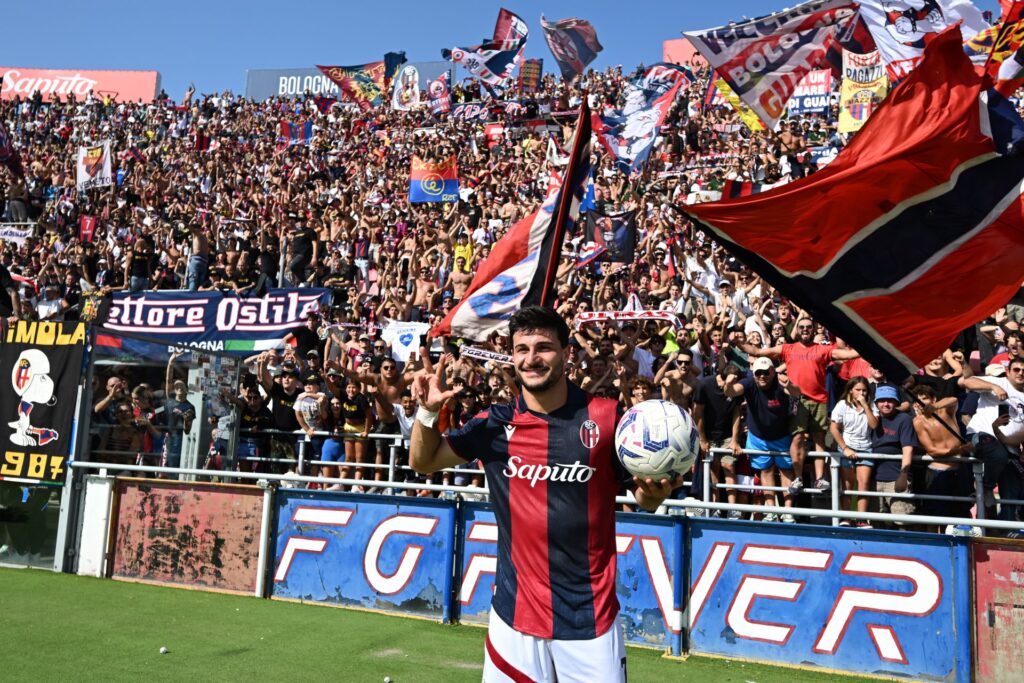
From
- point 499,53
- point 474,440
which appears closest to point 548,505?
point 474,440

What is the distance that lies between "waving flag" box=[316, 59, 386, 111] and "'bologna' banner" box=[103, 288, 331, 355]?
19252 mm

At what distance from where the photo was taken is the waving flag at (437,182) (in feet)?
73.0

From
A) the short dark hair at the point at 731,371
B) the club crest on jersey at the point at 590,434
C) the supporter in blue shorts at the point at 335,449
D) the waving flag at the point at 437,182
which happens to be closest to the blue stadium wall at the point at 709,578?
the supporter in blue shorts at the point at 335,449

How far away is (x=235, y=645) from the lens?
26.9 ft

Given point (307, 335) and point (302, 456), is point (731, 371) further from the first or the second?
point (307, 335)

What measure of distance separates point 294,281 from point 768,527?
12.4 metres

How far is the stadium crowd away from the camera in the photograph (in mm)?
10086

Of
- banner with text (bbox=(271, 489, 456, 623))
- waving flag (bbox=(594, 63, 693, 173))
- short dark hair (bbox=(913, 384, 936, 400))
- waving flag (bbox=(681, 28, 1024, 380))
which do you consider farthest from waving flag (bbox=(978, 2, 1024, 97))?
waving flag (bbox=(594, 63, 693, 173))

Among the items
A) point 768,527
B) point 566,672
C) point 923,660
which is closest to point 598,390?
point 768,527

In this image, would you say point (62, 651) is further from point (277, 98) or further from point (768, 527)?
point (277, 98)

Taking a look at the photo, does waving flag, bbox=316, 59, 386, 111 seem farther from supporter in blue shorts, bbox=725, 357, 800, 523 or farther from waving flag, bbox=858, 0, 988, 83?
supporter in blue shorts, bbox=725, 357, 800, 523

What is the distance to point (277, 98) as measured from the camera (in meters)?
43.1

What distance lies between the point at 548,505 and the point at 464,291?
1150 centimetres

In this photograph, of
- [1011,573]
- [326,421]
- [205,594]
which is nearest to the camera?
[1011,573]
